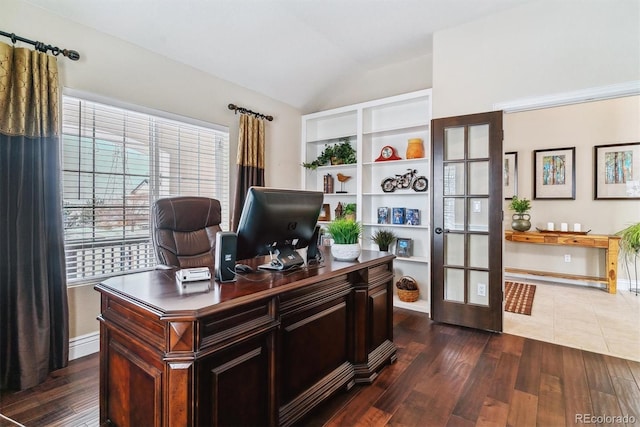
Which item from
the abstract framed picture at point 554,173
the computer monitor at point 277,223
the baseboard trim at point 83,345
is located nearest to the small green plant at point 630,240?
the abstract framed picture at point 554,173

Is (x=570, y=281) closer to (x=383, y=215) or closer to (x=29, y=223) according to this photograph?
(x=383, y=215)

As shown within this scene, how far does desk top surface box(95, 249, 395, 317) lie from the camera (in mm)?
1171

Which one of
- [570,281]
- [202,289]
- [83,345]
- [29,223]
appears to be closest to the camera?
[202,289]

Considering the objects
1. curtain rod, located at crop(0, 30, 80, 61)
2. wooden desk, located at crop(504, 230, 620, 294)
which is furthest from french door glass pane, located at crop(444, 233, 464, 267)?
curtain rod, located at crop(0, 30, 80, 61)

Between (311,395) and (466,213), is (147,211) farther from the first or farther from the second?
(466,213)

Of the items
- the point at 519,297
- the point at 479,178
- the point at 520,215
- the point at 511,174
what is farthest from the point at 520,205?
the point at 479,178

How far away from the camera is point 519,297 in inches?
162

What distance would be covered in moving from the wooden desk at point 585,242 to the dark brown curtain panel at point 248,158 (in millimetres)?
3546

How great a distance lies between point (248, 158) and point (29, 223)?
83.8 inches

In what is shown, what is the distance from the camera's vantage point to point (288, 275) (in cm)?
166

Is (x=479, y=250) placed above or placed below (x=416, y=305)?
above

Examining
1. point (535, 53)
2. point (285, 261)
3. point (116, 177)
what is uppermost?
point (535, 53)

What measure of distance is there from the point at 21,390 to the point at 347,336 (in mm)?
2157

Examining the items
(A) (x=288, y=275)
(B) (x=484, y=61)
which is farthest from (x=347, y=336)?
(B) (x=484, y=61)
